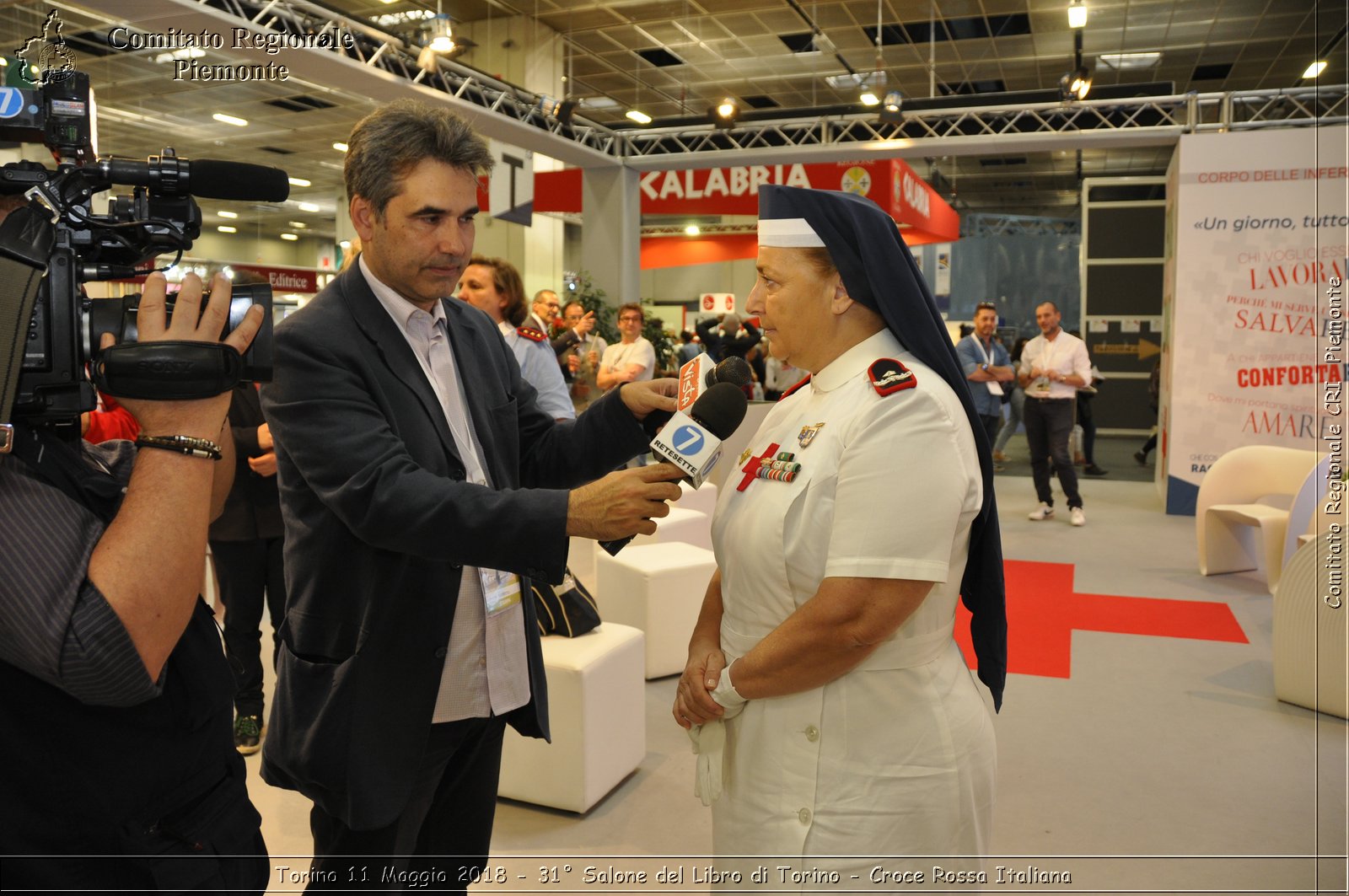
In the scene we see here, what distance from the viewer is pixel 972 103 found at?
34.1 ft

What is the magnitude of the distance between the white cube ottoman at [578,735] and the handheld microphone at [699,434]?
70.1 inches

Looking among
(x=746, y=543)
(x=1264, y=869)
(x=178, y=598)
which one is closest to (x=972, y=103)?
(x=1264, y=869)

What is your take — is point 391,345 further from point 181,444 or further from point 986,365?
point 986,365

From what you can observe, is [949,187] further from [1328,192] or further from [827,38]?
[1328,192]

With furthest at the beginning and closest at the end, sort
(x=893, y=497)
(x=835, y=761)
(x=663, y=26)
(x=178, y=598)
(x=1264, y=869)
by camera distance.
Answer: (x=663, y=26)
(x=1264, y=869)
(x=835, y=761)
(x=893, y=497)
(x=178, y=598)

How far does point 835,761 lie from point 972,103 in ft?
33.4

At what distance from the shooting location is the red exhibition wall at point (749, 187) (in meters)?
11.2

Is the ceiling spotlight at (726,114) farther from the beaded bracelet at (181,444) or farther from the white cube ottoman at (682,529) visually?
the beaded bracelet at (181,444)

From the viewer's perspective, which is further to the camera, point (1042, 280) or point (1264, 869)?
point (1042, 280)

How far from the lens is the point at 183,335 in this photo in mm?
1017

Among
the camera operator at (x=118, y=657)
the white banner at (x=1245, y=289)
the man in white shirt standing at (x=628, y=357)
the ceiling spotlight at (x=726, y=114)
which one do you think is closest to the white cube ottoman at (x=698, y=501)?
the man in white shirt standing at (x=628, y=357)

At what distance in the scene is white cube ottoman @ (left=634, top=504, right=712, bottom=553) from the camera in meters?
5.01

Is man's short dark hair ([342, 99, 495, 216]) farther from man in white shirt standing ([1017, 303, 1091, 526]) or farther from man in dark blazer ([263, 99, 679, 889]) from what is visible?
man in white shirt standing ([1017, 303, 1091, 526])

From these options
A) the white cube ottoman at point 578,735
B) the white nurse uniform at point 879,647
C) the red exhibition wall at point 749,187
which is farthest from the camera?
the red exhibition wall at point 749,187
